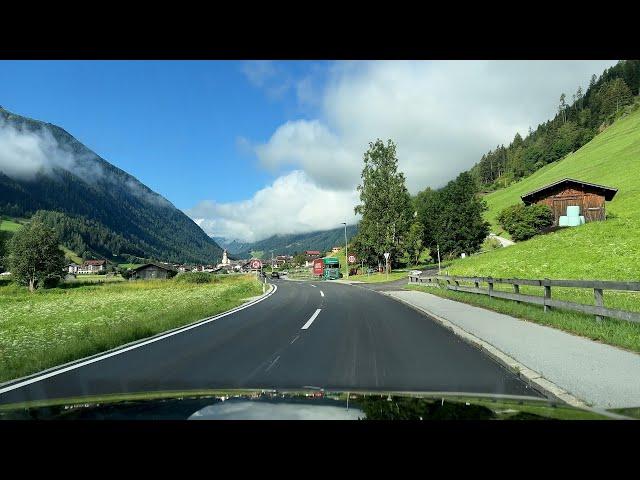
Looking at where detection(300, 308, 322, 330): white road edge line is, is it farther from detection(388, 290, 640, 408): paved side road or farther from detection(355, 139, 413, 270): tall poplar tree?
detection(355, 139, 413, 270): tall poplar tree

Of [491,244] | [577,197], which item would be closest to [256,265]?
[577,197]

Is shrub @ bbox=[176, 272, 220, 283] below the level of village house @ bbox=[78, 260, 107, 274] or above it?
below

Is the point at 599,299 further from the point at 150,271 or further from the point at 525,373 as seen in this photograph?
the point at 150,271

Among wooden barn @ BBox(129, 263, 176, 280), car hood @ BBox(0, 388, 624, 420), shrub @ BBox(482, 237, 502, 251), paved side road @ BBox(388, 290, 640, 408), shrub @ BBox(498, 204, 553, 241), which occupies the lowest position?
paved side road @ BBox(388, 290, 640, 408)

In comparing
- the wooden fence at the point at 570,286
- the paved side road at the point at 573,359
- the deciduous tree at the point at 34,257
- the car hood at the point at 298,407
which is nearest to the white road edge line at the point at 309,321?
the paved side road at the point at 573,359

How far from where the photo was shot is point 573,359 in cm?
760

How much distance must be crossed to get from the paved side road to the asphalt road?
0.56 meters

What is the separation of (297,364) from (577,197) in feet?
186

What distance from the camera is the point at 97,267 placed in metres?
180

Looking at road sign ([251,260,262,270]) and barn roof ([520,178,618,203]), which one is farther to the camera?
barn roof ([520,178,618,203])

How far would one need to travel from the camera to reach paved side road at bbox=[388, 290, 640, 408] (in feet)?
18.5

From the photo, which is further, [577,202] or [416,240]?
[416,240]

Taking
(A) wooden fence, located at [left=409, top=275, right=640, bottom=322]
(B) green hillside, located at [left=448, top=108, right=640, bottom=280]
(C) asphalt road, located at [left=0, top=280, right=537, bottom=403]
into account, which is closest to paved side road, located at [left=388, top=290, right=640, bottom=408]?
(C) asphalt road, located at [left=0, top=280, right=537, bottom=403]
